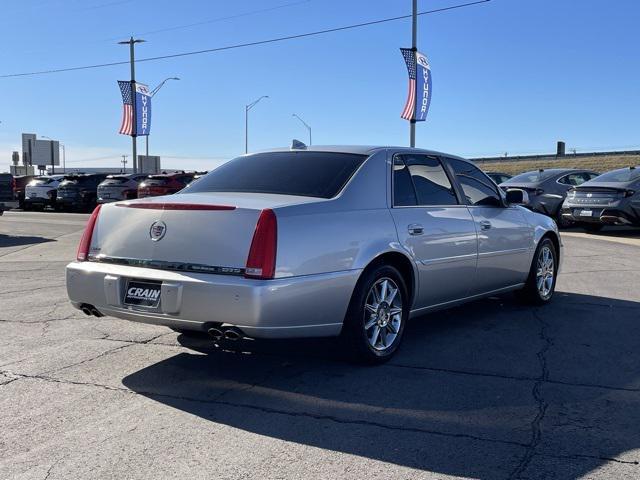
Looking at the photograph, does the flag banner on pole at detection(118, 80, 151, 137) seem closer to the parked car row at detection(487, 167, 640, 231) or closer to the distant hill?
the parked car row at detection(487, 167, 640, 231)

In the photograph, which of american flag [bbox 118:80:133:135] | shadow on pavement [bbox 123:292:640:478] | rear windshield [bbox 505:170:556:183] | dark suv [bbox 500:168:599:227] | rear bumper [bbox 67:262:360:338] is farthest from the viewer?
american flag [bbox 118:80:133:135]

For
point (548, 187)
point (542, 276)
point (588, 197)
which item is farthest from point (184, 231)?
point (548, 187)

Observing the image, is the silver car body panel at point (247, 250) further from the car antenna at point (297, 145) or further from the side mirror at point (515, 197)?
the side mirror at point (515, 197)

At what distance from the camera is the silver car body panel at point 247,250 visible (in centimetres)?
422

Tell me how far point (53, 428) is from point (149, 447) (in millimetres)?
649

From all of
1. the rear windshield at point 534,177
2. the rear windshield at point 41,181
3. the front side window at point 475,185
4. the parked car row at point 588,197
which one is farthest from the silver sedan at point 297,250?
the rear windshield at point 41,181

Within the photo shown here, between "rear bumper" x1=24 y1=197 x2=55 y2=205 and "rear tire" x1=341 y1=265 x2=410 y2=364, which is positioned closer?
"rear tire" x1=341 y1=265 x2=410 y2=364

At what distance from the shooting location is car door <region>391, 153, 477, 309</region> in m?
5.31

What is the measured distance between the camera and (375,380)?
15.2ft

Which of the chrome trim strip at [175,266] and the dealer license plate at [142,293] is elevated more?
the chrome trim strip at [175,266]

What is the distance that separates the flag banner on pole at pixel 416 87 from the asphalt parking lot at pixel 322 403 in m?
17.1

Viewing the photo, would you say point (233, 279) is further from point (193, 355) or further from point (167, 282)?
point (193, 355)

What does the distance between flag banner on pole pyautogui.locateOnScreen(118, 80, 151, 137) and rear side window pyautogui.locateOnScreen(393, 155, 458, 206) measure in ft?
105

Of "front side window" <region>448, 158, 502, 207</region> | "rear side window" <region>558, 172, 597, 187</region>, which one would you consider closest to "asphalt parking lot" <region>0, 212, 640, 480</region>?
"front side window" <region>448, 158, 502, 207</region>
